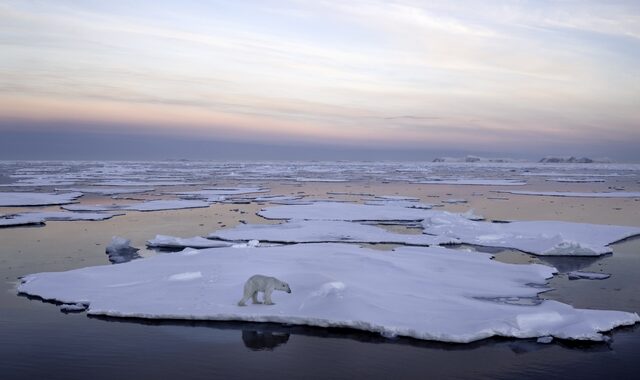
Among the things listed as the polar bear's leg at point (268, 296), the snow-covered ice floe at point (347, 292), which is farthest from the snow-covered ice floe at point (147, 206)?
the polar bear's leg at point (268, 296)

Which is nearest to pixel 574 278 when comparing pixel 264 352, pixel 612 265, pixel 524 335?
pixel 612 265

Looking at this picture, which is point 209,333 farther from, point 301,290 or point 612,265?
point 612,265

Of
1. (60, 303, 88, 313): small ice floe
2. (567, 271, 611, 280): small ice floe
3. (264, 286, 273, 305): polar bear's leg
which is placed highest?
(264, 286, 273, 305): polar bear's leg

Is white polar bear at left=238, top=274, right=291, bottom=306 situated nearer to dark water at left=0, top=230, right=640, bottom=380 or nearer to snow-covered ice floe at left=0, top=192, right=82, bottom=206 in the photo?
dark water at left=0, top=230, right=640, bottom=380

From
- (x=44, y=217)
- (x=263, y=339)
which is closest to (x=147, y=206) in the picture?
(x=44, y=217)

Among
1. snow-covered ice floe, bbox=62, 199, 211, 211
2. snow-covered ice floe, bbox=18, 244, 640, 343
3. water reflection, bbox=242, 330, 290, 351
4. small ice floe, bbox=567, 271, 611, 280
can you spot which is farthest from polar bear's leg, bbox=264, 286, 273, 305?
snow-covered ice floe, bbox=62, 199, 211, 211

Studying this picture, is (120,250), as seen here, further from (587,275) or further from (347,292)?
(587,275)

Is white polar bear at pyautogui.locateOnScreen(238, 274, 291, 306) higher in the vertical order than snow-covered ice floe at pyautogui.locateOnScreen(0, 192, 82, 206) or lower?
higher
